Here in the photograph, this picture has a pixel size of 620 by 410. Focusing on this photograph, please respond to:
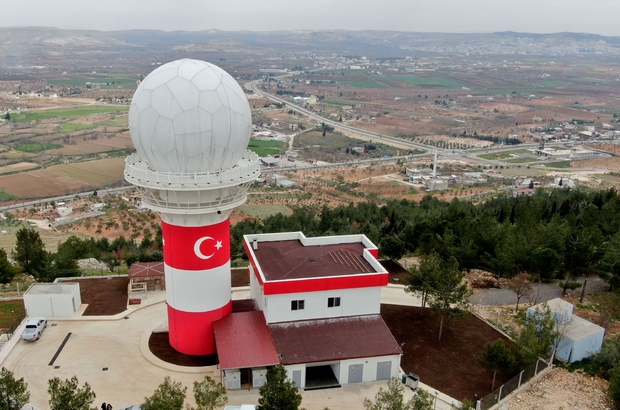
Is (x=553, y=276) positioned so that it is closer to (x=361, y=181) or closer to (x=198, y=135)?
(x=198, y=135)

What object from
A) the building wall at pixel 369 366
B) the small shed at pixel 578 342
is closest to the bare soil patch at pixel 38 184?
the building wall at pixel 369 366

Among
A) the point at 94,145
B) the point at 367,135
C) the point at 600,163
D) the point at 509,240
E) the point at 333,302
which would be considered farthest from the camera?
the point at 367,135

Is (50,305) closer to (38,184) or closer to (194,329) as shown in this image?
(194,329)

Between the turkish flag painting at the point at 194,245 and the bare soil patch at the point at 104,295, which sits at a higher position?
the turkish flag painting at the point at 194,245

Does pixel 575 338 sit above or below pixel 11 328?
above

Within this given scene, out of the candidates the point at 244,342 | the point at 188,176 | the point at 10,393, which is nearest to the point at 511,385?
the point at 244,342

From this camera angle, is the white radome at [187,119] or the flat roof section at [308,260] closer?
the white radome at [187,119]

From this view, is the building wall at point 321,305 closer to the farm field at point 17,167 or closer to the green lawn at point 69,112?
the farm field at point 17,167
